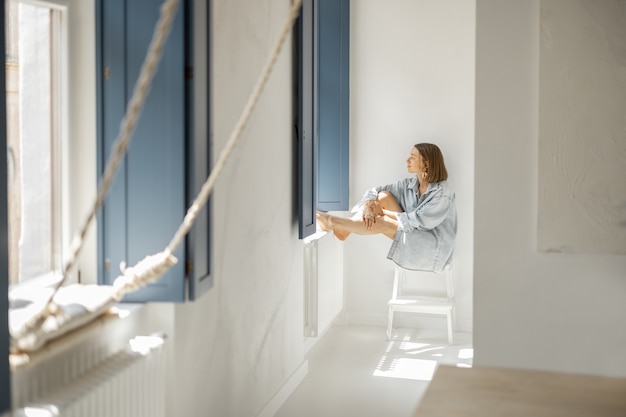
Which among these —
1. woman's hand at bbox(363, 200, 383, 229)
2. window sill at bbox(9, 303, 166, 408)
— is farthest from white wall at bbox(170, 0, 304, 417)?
woman's hand at bbox(363, 200, 383, 229)

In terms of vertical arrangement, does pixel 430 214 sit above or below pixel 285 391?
above

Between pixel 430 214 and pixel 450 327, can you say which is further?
pixel 450 327

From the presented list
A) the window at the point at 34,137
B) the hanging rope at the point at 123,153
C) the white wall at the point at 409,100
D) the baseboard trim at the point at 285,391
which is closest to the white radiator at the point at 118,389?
the hanging rope at the point at 123,153

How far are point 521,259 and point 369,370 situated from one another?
237 centimetres

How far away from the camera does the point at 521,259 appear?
2.69 metres

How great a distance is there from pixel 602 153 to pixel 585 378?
721mm

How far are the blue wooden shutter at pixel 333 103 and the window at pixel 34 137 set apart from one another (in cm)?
325

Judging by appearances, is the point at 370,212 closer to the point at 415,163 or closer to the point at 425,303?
the point at 415,163

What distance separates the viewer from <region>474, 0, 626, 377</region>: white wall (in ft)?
8.66

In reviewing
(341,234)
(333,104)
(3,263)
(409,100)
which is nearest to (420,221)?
(341,234)

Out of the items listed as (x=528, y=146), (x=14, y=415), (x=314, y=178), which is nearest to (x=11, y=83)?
(x=14, y=415)

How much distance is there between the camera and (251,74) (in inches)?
139

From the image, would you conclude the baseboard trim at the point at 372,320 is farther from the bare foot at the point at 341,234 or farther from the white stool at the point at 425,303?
the bare foot at the point at 341,234

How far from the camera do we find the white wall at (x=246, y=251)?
9.86 ft
